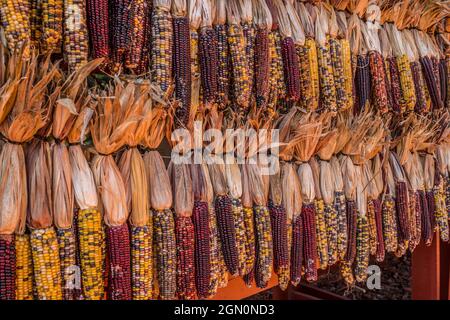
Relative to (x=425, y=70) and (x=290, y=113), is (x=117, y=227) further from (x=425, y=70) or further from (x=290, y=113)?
(x=425, y=70)

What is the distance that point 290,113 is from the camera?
8.65 feet

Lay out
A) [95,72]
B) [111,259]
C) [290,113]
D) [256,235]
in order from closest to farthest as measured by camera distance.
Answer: [111,259]
[95,72]
[256,235]
[290,113]

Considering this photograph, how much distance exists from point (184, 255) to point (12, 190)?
31.5 inches

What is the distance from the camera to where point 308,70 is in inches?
107

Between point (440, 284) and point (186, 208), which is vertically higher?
point (186, 208)

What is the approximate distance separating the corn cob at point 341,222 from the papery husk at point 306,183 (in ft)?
0.70

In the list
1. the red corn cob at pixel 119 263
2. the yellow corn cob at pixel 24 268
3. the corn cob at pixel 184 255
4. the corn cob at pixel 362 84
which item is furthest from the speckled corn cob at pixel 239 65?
the yellow corn cob at pixel 24 268

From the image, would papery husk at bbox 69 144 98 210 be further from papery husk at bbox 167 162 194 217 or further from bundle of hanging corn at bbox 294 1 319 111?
bundle of hanging corn at bbox 294 1 319 111

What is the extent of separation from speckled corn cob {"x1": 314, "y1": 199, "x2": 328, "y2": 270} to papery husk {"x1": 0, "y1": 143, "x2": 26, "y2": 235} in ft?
5.69

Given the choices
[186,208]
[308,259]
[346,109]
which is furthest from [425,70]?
[186,208]

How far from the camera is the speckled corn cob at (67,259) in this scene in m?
1.75

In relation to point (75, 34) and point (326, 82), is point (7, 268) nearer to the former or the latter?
point (75, 34)

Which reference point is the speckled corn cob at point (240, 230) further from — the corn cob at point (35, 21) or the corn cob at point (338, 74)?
the corn cob at point (35, 21)

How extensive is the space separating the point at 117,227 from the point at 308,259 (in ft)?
4.17
